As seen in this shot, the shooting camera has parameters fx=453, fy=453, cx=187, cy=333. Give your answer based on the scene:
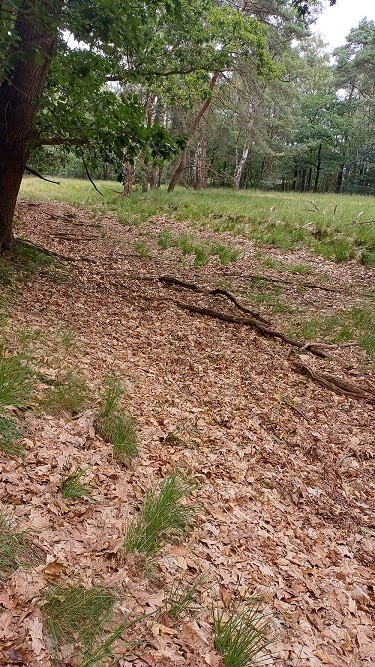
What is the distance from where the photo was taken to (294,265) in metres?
10.5

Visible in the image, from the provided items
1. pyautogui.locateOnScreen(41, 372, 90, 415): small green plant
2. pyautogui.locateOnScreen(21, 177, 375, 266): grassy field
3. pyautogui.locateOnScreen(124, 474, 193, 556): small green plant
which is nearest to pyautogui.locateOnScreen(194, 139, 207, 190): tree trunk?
pyautogui.locateOnScreen(21, 177, 375, 266): grassy field

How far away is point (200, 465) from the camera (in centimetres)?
363

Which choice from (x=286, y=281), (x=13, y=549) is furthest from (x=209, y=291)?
(x=13, y=549)

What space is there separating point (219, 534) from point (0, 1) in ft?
14.4

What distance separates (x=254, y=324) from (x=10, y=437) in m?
4.58

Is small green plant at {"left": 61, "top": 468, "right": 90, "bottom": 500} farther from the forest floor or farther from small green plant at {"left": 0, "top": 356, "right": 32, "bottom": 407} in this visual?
small green plant at {"left": 0, "top": 356, "right": 32, "bottom": 407}

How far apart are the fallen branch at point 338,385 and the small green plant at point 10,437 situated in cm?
378

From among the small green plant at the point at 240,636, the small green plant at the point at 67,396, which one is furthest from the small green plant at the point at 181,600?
the small green plant at the point at 67,396

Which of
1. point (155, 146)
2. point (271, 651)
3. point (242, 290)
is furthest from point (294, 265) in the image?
point (271, 651)

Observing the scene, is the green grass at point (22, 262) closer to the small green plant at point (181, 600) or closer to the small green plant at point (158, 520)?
the small green plant at point (158, 520)

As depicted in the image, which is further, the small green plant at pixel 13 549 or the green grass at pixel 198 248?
the green grass at pixel 198 248

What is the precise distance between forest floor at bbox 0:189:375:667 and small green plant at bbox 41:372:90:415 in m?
0.07

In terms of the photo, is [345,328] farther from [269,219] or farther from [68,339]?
[269,219]

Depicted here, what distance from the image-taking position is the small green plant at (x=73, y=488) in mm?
2693
